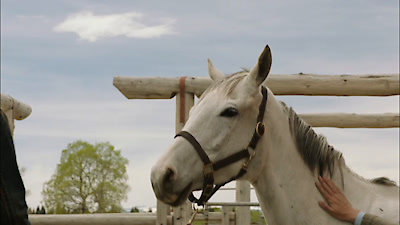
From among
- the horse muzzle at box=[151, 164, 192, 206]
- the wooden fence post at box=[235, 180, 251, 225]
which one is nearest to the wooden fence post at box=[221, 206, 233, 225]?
the wooden fence post at box=[235, 180, 251, 225]

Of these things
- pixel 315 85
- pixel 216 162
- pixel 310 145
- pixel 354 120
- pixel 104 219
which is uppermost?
pixel 315 85

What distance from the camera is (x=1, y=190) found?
1837 mm

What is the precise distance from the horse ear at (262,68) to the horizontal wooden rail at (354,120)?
4.07 meters

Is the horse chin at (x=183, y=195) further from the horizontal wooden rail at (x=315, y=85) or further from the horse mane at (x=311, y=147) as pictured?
the horizontal wooden rail at (x=315, y=85)

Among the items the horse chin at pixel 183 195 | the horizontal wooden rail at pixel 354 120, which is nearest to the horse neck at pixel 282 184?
the horse chin at pixel 183 195

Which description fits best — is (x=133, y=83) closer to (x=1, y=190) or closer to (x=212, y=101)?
(x=212, y=101)

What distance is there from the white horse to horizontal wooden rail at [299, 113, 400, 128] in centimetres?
373

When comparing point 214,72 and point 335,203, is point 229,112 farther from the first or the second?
point 335,203

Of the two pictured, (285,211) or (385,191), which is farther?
(385,191)

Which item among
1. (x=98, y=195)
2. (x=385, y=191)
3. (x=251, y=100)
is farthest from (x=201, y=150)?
(x=98, y=195)

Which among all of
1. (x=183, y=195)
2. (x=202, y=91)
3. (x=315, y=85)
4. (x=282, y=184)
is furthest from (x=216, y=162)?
(x=315, y=85)

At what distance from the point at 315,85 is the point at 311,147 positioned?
2403 mm

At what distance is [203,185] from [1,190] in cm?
112

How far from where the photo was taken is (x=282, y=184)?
2744 mm
